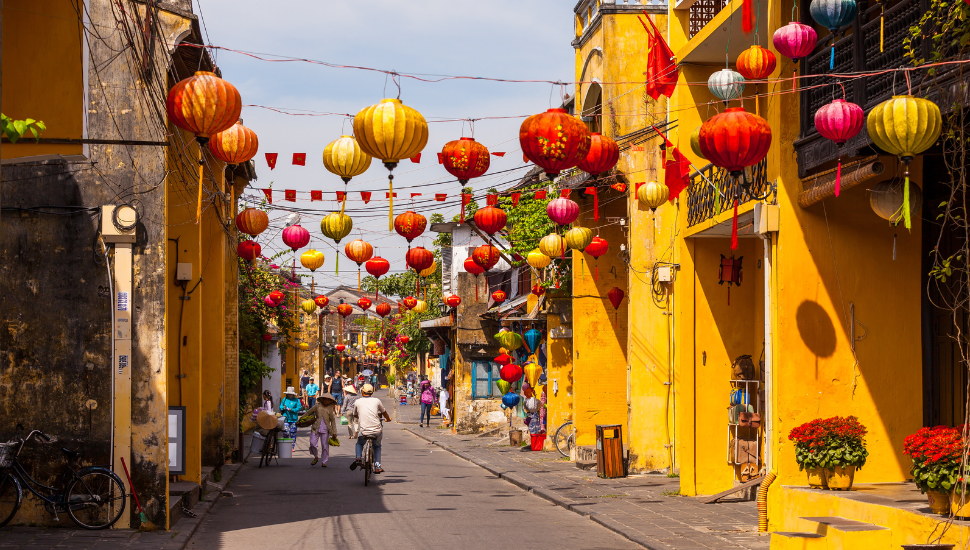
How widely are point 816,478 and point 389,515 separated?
601 centimetres

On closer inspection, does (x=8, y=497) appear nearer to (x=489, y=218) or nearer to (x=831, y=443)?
(x=489, y=218)

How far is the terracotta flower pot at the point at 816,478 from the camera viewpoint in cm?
1141

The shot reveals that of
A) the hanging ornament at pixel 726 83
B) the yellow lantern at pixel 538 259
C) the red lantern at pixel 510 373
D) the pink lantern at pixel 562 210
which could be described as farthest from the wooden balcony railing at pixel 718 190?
the red lantern at pixel 510 373

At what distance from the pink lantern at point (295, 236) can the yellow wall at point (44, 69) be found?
7310mm

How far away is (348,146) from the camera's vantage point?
40.1 feet

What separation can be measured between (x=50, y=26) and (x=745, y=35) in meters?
9.54

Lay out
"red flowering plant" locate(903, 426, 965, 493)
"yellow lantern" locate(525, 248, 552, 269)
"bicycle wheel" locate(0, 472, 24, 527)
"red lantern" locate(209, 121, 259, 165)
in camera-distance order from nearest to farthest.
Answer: "red flowering plant" locate(903, 426, 965, 493) → "bicycle wheel" locate(0, 472, 24, 527) → "red lantern" locate(209, 121, 259, 165) → "yellow lantern" locate(525, 248, 552, 269)

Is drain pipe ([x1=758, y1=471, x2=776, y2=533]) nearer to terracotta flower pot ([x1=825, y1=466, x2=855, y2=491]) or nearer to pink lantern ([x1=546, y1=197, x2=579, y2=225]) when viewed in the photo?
terracotta flower pot ([x1=825, y1=466, x2=855, y2=491])

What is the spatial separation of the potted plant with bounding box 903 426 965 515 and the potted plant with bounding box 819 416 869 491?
6.29ft

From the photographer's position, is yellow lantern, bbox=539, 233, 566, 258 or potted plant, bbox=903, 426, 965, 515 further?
yellow lantern, bbox=539, 233, 566, 258

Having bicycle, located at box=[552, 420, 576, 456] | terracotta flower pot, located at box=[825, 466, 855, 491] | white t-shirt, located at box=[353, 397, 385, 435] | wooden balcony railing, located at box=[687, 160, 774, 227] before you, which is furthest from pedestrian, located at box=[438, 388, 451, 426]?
terracotta flower pot, located at box=[825, 466, 855, 491]

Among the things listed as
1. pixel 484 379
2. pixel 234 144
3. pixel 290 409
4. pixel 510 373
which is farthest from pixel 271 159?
pixel 484 379

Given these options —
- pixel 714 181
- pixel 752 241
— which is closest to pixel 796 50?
pixel 714 181

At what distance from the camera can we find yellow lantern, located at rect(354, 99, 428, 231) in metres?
10.1
